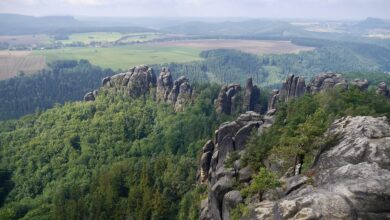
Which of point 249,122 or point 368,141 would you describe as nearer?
point 368,141

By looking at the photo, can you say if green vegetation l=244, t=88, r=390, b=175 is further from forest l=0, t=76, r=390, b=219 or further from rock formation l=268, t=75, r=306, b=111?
rock formation l=268, t=75, r=306, b=111

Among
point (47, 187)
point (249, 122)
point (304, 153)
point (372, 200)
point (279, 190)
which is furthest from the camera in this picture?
point (47, 187)

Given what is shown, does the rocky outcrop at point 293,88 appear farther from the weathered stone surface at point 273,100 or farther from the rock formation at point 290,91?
the weathered stone surface at point 273,100

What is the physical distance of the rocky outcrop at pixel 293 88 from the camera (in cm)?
8719

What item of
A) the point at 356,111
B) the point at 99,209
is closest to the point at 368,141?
the point at 356,111

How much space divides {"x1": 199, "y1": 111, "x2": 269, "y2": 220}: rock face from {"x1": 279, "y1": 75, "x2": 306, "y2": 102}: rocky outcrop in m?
29.6

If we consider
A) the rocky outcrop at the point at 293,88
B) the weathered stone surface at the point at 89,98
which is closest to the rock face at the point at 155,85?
the weathered stone surface at the point at 89,98

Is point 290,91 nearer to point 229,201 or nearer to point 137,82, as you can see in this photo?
point 137,82

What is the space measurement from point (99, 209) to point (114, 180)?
7.05 meters

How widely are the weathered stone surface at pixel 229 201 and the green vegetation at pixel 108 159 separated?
13476 mm

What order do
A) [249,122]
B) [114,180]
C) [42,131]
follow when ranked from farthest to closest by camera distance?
1. [42,131]
2. [114,180]
3. [249,122]

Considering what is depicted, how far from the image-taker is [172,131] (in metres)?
89.3

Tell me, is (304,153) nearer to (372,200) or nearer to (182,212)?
(372,200)

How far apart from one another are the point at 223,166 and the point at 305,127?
12551 millimetres
